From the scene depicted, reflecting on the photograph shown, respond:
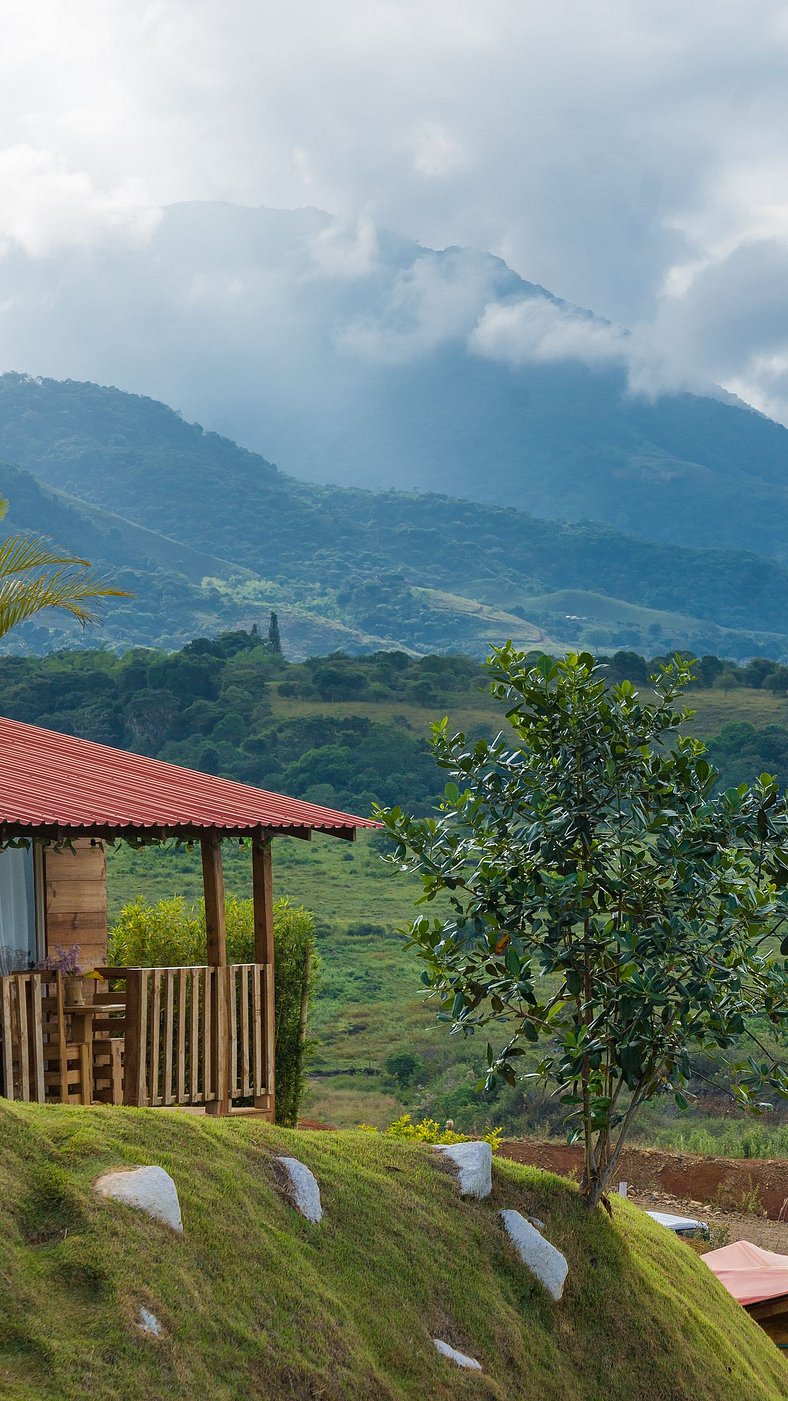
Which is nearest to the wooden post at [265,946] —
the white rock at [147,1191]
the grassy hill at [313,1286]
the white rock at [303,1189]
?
the grassy hill at [313,1286]

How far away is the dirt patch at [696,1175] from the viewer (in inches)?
760

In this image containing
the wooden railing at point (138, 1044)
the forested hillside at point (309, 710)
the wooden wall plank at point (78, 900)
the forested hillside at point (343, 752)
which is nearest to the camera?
the wooden railing at point (138, 1044)

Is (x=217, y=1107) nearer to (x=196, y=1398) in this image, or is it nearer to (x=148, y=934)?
(x=196, y=1398)

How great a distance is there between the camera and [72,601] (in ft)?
35.2

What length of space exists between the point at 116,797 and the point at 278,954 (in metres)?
5.73

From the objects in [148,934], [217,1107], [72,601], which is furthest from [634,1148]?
[72,601]

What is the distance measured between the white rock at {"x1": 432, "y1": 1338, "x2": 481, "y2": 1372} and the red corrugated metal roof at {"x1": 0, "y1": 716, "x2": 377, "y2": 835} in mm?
3542

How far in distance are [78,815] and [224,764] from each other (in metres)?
49.1

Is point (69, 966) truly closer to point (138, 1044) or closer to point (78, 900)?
point (78, 900)

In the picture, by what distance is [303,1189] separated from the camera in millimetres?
7254

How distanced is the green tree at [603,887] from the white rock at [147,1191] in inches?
91.7

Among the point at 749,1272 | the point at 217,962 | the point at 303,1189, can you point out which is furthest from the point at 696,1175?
the point at 303,1189

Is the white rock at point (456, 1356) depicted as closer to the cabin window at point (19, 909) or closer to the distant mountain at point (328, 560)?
the cabin window at point (19, 909)

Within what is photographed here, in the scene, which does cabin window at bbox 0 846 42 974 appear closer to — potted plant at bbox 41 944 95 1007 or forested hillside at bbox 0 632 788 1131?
potted plant at bbox 41 944 95 1007
